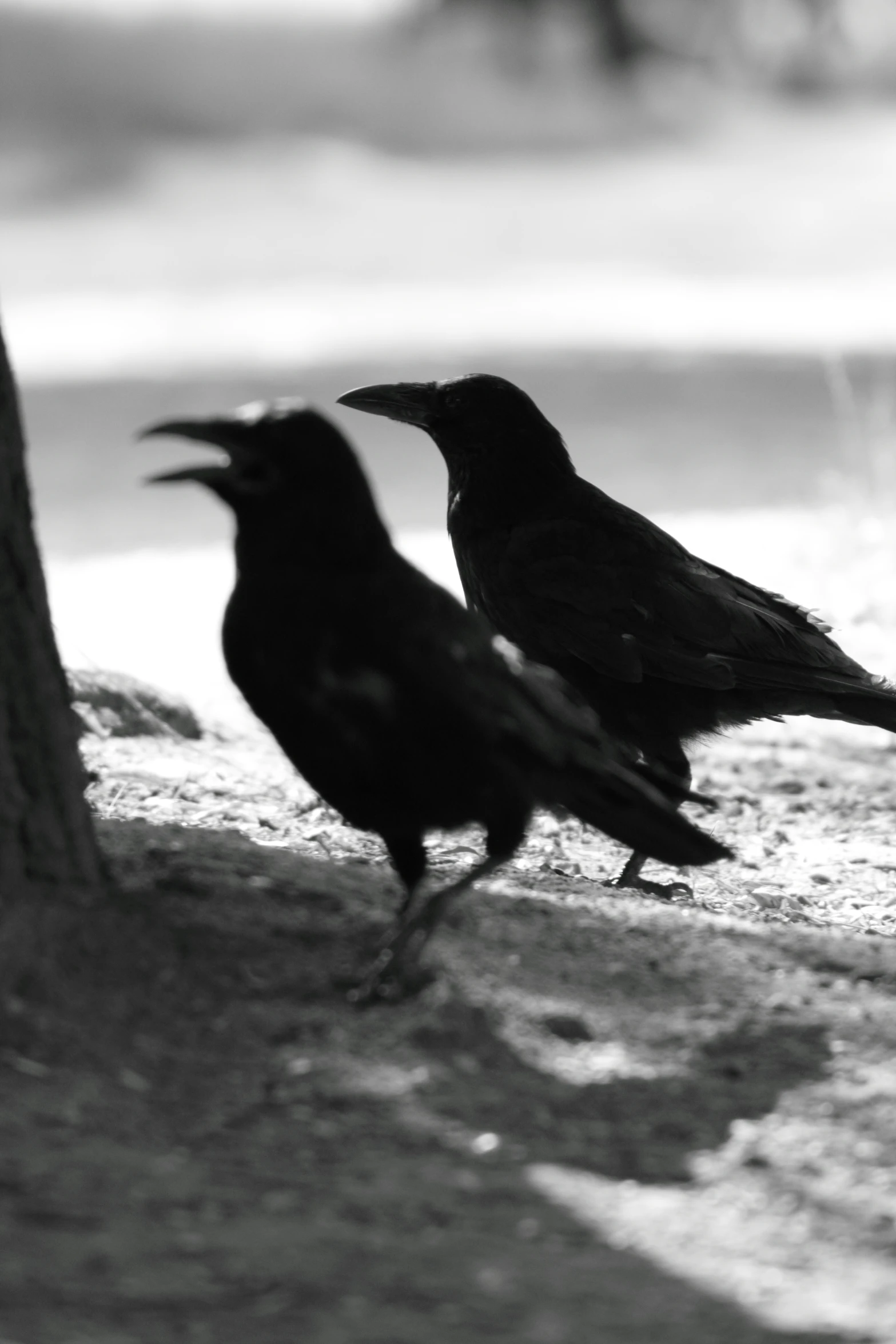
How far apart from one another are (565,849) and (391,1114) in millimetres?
2533

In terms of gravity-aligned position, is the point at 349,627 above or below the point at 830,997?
above

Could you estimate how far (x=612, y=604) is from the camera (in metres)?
5.46

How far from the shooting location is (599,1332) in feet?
8.68

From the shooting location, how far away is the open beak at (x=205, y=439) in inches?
134

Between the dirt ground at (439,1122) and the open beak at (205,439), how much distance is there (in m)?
0.86

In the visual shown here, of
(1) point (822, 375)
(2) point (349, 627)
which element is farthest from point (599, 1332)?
(1) point (822, 375)

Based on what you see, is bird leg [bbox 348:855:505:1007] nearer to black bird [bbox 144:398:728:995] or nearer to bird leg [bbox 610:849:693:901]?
black bird [bbox 144:398:728:995]

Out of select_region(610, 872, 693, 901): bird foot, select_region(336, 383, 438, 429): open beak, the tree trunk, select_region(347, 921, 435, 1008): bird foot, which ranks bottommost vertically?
select_region(610, 872, 693, 901): bird foot

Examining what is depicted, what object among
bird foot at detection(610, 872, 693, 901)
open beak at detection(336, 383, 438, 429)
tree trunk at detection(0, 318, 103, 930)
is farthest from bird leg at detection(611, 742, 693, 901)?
tree trunk at detection(0, 318, 103, 930)

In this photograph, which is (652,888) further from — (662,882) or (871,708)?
(871,708)

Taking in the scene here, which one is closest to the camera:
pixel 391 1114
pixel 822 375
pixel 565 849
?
pixel 391 1114

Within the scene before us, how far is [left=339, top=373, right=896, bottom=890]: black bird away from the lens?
5.46m

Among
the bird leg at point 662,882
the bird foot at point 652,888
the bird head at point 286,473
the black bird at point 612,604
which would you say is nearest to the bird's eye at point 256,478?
the bird head at point 286,473

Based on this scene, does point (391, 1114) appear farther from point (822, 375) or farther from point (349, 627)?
point (822, 375)
